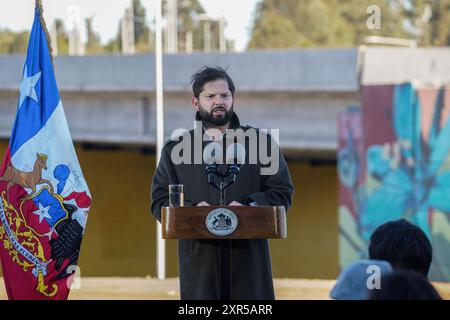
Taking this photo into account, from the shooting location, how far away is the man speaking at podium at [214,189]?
6047 mm

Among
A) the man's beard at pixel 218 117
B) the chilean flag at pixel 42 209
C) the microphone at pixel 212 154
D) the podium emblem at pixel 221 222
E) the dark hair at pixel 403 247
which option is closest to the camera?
the dark hair at pixel 403 247

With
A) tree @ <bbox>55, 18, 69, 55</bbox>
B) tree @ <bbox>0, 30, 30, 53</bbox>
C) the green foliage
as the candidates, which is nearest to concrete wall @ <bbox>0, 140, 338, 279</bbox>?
tree @ <bbox>0, 30, 30, 53</bbox>

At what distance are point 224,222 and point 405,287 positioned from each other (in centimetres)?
171

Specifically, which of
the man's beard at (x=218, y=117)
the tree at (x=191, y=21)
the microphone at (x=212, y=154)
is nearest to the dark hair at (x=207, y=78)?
the man's beard at (x=218, y=117)

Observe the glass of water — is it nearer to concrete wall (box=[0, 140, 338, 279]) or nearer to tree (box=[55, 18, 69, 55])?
concrete wall (box=[0, 140, 338, 279])

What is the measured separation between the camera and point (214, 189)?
6141 mm

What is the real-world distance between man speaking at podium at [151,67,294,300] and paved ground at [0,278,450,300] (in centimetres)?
588

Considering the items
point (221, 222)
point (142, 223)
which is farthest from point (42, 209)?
point (142, 223)

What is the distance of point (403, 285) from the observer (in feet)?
13.0

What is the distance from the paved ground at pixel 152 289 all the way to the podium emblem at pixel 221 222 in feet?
21.3

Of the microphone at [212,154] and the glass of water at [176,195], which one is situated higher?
the microphone at [212,154]

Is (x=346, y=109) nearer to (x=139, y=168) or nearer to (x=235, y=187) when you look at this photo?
(x=139, y=168)

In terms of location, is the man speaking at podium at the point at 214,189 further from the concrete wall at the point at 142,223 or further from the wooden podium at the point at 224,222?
the concrete wall at the point at 142,223
